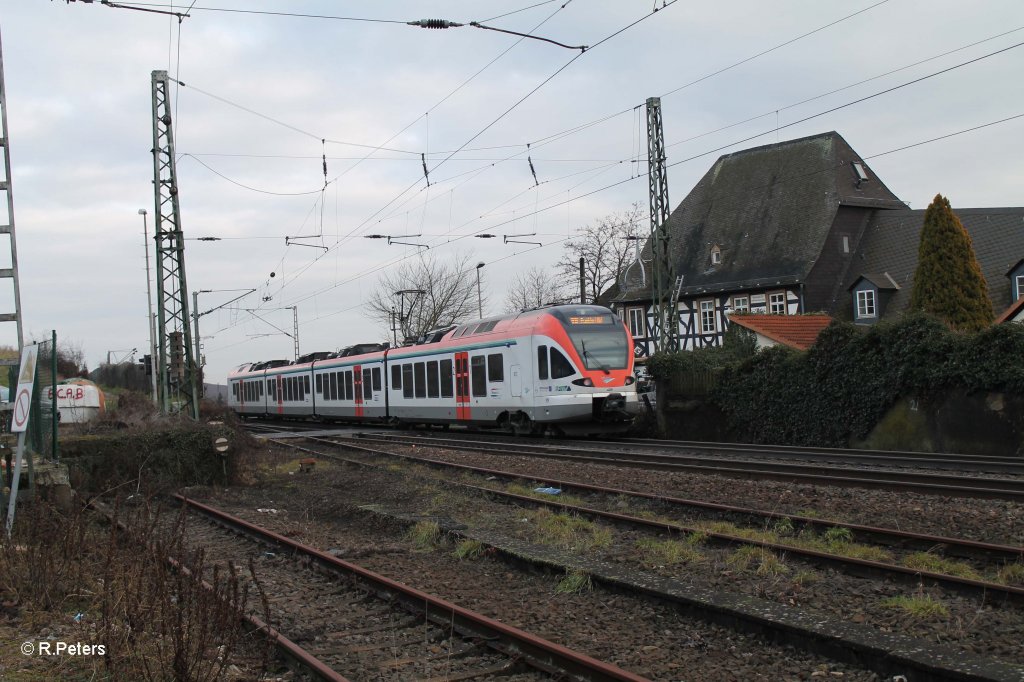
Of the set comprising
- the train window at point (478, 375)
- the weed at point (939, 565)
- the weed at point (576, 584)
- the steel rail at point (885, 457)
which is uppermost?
the train window at point (478, 375)

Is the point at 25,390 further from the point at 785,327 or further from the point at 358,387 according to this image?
the point at 785,327

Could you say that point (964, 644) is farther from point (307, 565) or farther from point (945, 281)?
point (945, 281)

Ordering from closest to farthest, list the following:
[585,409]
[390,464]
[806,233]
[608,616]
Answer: [608,616] → [390,464] → [585,409] → [806,233]

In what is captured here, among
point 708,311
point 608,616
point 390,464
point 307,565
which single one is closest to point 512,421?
point 390,464

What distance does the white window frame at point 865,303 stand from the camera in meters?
41.4

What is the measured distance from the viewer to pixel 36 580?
6727 millimetres

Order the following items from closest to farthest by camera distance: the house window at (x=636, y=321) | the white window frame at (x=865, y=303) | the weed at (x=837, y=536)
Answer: the weed at (x=837, y=536)
the white window frame at (x=865, y=303)
the house window at (x=636, y=321)

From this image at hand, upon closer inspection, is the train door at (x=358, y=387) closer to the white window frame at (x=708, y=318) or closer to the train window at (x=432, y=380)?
the train window at (x=432, y=380)

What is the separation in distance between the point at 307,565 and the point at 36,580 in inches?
103

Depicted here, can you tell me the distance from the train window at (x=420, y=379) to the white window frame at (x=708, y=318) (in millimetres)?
21536

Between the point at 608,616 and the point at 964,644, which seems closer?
the point at 964,644

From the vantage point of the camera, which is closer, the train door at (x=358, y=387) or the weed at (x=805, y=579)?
the weed at (x=805, y=579)

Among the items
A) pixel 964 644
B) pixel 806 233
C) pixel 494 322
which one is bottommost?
pixel 964 644

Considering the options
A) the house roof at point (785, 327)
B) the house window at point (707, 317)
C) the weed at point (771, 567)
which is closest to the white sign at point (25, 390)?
the weed at point (771, 567)
